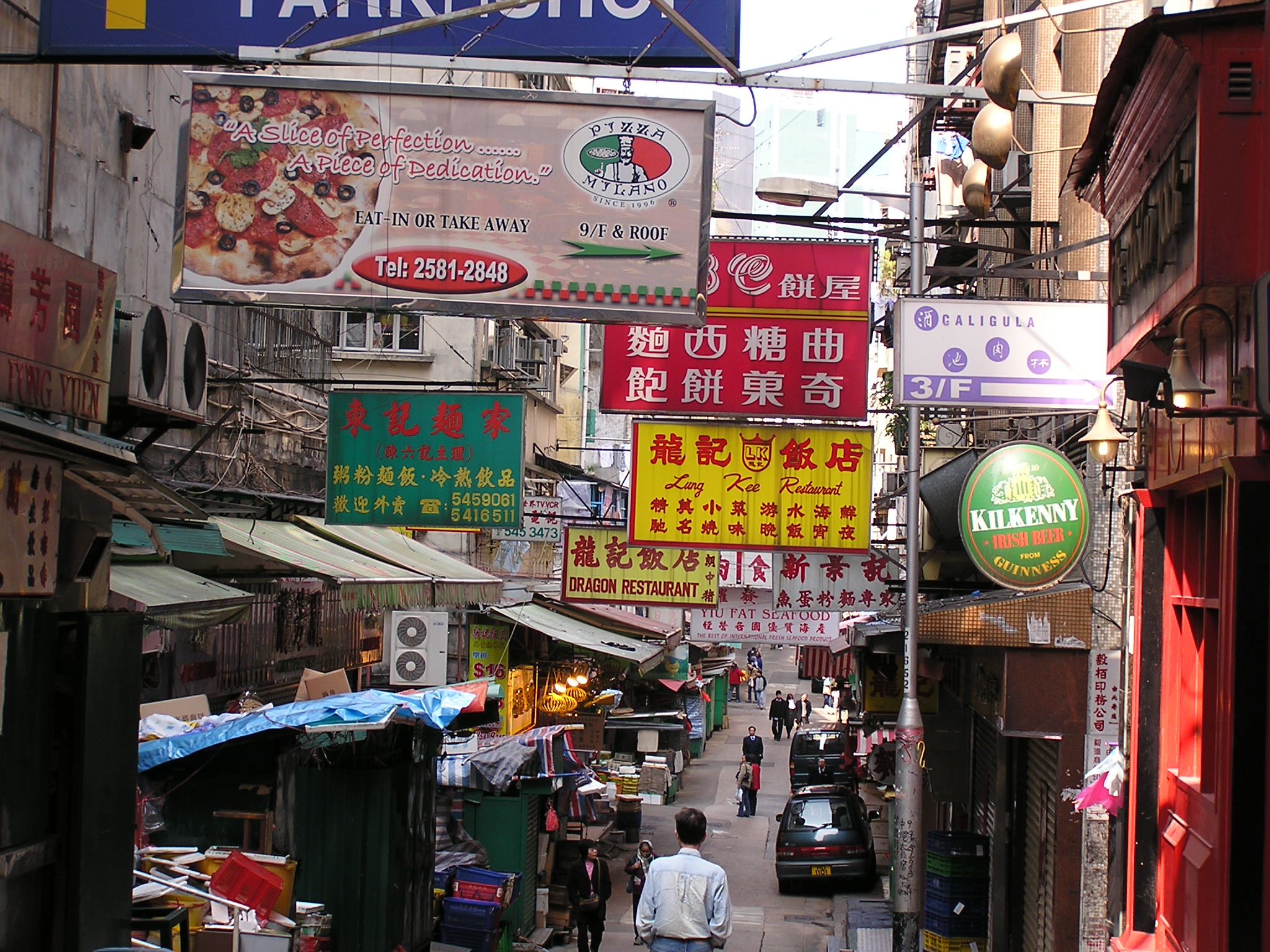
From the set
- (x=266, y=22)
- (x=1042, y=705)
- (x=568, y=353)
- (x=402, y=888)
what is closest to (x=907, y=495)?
(x=1042, y=705)

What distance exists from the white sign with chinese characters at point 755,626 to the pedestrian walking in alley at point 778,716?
88.0 feet

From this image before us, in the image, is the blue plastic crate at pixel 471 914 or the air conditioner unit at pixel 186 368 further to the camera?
the blue plastic crate at pixel 471 914

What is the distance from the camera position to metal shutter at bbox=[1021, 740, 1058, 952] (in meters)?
11.7

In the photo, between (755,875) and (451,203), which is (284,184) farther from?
(755,875)

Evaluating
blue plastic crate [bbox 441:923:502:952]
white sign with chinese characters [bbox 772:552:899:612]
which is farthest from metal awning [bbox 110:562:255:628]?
white sign with chinese characters [bbox 772:552:899:612]

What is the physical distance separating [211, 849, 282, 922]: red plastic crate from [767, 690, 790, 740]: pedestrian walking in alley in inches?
1309

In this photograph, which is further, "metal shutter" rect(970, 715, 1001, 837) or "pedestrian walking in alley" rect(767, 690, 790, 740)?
"pedestrian walking in alley" rect(767, 690, 790, 740)

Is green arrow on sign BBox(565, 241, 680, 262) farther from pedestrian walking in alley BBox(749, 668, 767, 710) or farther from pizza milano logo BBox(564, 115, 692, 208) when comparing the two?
pedestrian walking in alley BBox(749, 668, 767, 710)

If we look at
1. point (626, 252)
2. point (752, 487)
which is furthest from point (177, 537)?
point (752, 487)

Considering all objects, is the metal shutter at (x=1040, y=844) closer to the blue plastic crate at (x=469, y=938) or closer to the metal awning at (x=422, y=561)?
the blue plastic crate at (x=469, y=938)

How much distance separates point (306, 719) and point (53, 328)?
4273 mm

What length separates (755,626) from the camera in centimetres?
1580

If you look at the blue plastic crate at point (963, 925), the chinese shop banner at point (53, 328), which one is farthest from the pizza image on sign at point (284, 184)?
the blue plastic crate at point (963, 925)

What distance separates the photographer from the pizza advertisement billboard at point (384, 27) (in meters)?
7.24
